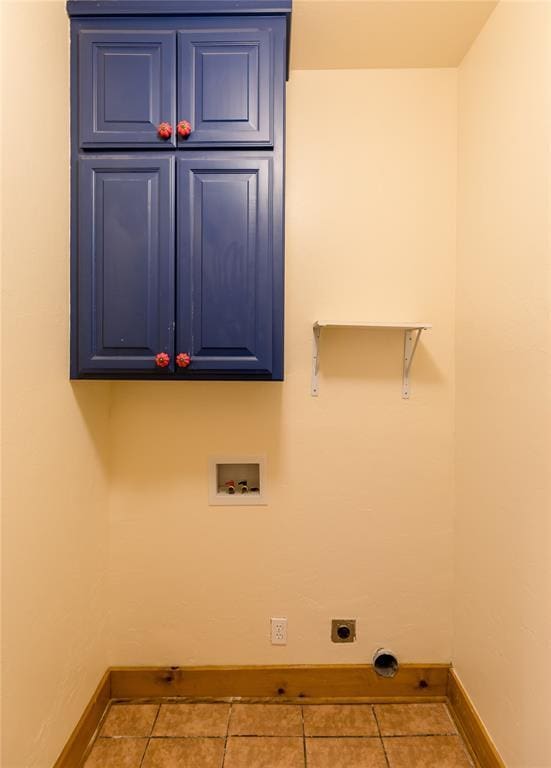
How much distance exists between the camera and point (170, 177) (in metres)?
1.34

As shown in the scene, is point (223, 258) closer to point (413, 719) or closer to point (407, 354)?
point (407, 354)

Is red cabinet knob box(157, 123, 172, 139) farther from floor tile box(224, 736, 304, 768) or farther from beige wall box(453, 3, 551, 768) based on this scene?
floor tile box(224, 736, 304, 768)

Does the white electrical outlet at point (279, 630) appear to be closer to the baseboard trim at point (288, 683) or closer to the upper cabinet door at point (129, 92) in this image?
the baseboard trim at point (288, 683)

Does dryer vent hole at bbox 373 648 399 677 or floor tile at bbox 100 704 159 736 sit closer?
floor tile at bbox 100 704 159 736

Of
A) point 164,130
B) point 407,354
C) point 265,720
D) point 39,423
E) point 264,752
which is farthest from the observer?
point 407,354

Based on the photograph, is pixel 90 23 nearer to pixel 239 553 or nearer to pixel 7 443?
pixel 7 443

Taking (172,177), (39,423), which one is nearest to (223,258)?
(172,177)

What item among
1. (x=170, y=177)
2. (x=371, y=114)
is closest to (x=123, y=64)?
(x=170, y=177)

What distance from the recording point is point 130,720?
1585 millimetres

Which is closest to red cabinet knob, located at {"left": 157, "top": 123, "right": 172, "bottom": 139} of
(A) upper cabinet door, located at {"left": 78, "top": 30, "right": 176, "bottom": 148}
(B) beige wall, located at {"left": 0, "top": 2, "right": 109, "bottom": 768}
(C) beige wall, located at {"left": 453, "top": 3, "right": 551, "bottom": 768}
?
(A) upper cabinet door, located at {"left": 78, "top": 30, "right": 176, "bottom": 148}

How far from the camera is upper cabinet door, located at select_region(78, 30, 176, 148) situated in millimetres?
1339

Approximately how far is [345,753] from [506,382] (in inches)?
53.8

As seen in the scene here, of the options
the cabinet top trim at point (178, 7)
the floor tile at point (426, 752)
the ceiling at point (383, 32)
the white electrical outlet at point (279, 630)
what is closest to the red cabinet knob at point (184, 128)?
the cabinet top trim at point (178, 7)

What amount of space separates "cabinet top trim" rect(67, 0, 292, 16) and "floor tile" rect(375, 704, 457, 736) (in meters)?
2.49
